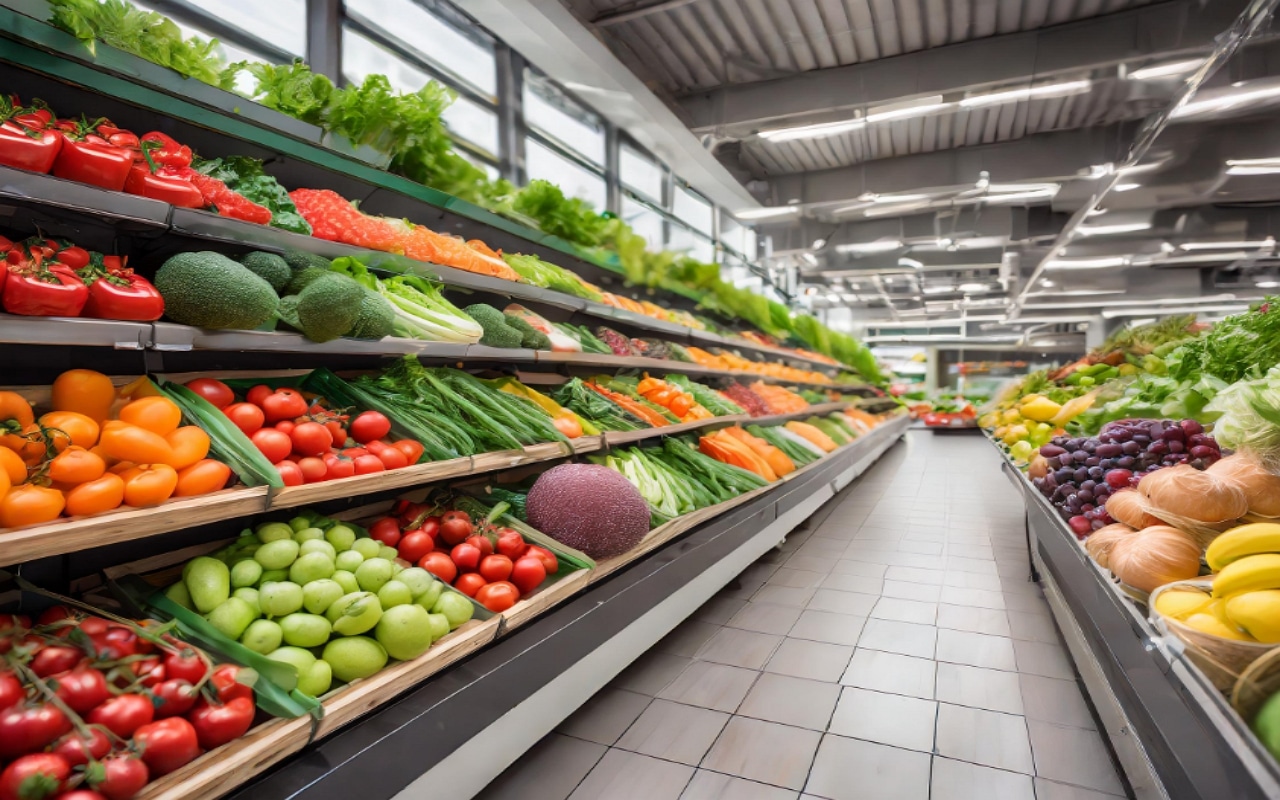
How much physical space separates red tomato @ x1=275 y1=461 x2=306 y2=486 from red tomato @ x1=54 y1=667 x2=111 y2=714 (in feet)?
1.89

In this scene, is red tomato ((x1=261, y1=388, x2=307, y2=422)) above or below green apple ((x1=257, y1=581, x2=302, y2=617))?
above

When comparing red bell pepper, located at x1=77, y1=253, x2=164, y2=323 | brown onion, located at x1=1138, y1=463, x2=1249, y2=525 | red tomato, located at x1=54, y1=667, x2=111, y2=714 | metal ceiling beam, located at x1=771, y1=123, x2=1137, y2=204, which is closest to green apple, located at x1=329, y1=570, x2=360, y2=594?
red tomato, located at x1=54, y1=667, x2=111, y2=714

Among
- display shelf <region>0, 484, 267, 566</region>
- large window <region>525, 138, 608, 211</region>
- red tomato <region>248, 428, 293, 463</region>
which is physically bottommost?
display shelf <region>0, 484, 267, 566</region>

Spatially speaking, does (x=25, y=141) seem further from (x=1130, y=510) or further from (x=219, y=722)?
(x=1130, y=510)

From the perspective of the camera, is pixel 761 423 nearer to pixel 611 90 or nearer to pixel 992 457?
pixel 611 90

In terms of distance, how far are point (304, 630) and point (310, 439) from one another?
0.57m

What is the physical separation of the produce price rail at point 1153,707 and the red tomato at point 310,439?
2.15 m

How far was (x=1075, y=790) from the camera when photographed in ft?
→ 6.82

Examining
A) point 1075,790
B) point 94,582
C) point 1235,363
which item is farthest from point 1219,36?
point 94,582

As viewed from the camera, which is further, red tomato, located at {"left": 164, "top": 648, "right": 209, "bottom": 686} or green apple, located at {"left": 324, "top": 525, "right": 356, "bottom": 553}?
green apple, located at {"left": 324, "top": 525, "right": 356, "bottom": 553}

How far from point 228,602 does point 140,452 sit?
0.42 meters

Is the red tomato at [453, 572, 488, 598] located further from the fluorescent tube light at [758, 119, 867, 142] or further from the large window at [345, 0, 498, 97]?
the fluorescent tube light at [758, 119, 867, 142]

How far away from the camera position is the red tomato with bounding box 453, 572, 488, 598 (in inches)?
83.9

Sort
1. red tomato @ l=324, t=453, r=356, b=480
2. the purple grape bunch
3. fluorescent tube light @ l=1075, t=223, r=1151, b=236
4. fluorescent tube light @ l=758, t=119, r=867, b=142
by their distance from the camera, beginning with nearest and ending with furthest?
red tomato @ l=324, t=453, r=356, b=480 → the purple grape bunch → fluorescent tube light @ l=758, t=119, r=867, b=142 → fluorescent tube light @ l=1075, t=223, r=1151, b=236
